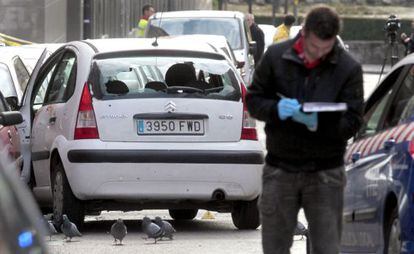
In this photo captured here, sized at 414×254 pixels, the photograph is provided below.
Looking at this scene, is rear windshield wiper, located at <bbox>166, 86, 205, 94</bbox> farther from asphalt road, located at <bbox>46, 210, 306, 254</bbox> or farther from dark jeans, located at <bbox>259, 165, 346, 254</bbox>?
dark jeans, located at <bbox>259, 165, 346, 254</bbox>

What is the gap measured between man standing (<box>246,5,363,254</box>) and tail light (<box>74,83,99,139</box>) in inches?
160

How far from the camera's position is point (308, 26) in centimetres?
650

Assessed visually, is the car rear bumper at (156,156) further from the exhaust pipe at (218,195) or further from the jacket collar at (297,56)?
the jacket collar at (297,56)

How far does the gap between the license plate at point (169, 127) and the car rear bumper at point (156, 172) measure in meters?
0.12

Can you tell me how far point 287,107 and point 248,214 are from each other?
16.1ft

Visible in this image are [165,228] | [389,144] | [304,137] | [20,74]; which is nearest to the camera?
[304,137]

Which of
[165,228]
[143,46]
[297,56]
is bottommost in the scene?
[165,228]

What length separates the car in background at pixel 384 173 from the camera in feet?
25.5

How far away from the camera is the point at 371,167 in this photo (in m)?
8.64

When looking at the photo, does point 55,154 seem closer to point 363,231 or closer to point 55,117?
point 55,117

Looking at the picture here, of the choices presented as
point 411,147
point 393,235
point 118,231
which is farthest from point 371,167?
point 118,231

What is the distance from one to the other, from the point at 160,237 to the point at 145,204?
652 millimetres

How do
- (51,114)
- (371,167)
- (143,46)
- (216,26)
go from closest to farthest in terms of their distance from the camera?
Answer: (371,167), (143,46), (51,114), (216,26)

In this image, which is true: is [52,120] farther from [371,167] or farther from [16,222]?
[16,222]
